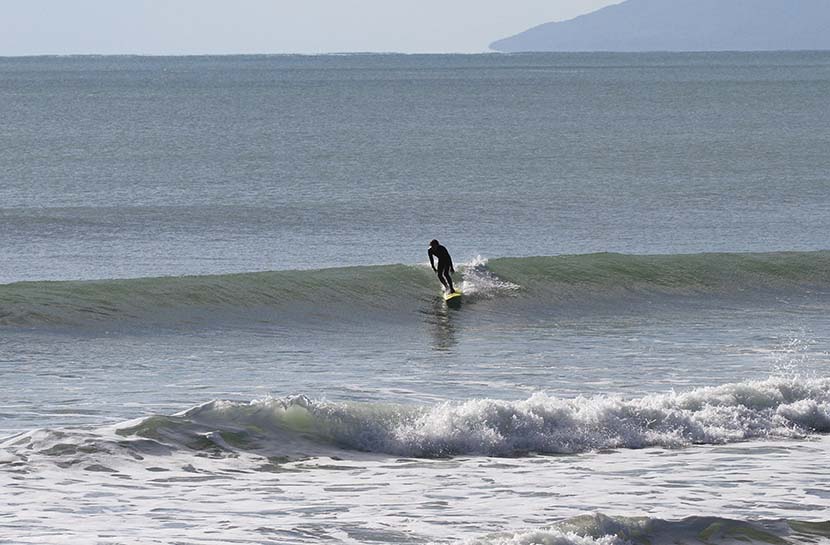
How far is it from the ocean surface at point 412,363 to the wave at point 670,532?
0.02m

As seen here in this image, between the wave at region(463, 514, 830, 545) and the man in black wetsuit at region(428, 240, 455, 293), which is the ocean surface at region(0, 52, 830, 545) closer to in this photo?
the wave at region(463, 514, 830, 545)

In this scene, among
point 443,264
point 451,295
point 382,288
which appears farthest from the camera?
point 382,288

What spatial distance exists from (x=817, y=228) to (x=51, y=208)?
23.8 metres

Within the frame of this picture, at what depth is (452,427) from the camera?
14.3 m

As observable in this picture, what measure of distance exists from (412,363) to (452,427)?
522 cm

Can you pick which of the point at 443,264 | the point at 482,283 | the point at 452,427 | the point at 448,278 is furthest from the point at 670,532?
the point at 482,283

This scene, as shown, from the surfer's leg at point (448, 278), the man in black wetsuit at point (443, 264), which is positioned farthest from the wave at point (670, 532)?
the surfer's leg at point (448, 278)

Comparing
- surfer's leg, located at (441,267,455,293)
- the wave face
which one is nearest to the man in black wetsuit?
surfer's leg, located at (441,267,455,293)

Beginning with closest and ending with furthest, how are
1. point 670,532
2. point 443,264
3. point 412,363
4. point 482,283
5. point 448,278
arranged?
1. point 670,532
2. point 412,363
3. point 443,264
4. point 448,278
5. point 482,283

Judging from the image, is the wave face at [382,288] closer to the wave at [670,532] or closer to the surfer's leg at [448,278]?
the surfer's leg at [448,278]

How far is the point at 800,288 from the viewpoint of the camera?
2778cm

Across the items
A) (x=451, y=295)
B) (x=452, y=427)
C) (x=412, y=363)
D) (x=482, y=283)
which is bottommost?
(x=412, y=363)

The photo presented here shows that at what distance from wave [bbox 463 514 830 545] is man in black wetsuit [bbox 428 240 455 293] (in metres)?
13.8

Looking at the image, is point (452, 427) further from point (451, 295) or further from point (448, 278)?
point (451, 295)
